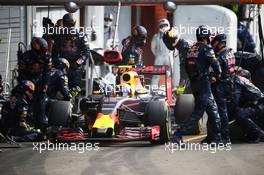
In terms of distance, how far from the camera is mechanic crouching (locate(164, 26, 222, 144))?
46.4 ft

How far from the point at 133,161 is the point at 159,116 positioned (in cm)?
160

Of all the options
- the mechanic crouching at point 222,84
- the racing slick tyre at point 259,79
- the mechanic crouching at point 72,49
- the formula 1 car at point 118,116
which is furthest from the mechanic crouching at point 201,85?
the mechanic crouching at point 72,49

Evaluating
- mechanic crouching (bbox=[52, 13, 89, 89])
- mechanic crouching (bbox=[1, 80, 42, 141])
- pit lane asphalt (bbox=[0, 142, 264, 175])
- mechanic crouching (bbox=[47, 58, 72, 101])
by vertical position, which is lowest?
pit lane asphalt (bbox=[0, 142, 264, 175])

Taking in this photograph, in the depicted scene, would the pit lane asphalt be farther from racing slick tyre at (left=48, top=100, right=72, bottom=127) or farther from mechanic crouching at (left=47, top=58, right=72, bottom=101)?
mechanic crouching at (left=47, top=58, right=72, bottom=101)

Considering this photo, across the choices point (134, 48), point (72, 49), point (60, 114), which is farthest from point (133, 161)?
point (134, 48)

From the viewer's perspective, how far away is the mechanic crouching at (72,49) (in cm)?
1741

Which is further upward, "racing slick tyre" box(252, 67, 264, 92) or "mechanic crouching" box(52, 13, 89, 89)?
"mechanic crouching" box(52, 13, 89, 89)

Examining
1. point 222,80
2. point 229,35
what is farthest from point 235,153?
point 229,35

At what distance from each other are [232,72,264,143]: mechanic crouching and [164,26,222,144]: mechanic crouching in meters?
0.56

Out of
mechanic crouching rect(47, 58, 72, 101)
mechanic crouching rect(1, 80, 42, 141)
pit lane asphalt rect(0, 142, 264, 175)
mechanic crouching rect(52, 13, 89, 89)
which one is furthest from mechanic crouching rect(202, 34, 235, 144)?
mechanic crouching rect(52, 13, 89, 89)

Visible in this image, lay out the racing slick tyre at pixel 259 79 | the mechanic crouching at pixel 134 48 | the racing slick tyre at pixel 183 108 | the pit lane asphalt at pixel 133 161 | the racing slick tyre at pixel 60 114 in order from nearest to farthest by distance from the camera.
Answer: the pit lane asphalt at pixel 133 161 < the racing slick tyre at pixel 60 114 < the racing slick tyre at pixel 183 108 < the racing slick tyre at pixel 259 79 < the mechanic crouching at pixel 134 48

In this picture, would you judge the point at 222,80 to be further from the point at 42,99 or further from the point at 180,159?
the point at 42,99

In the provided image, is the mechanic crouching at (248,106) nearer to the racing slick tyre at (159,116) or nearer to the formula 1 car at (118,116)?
the formula 1 car at (118,116)

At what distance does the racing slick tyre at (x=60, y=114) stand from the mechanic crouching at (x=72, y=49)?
2952 mm
